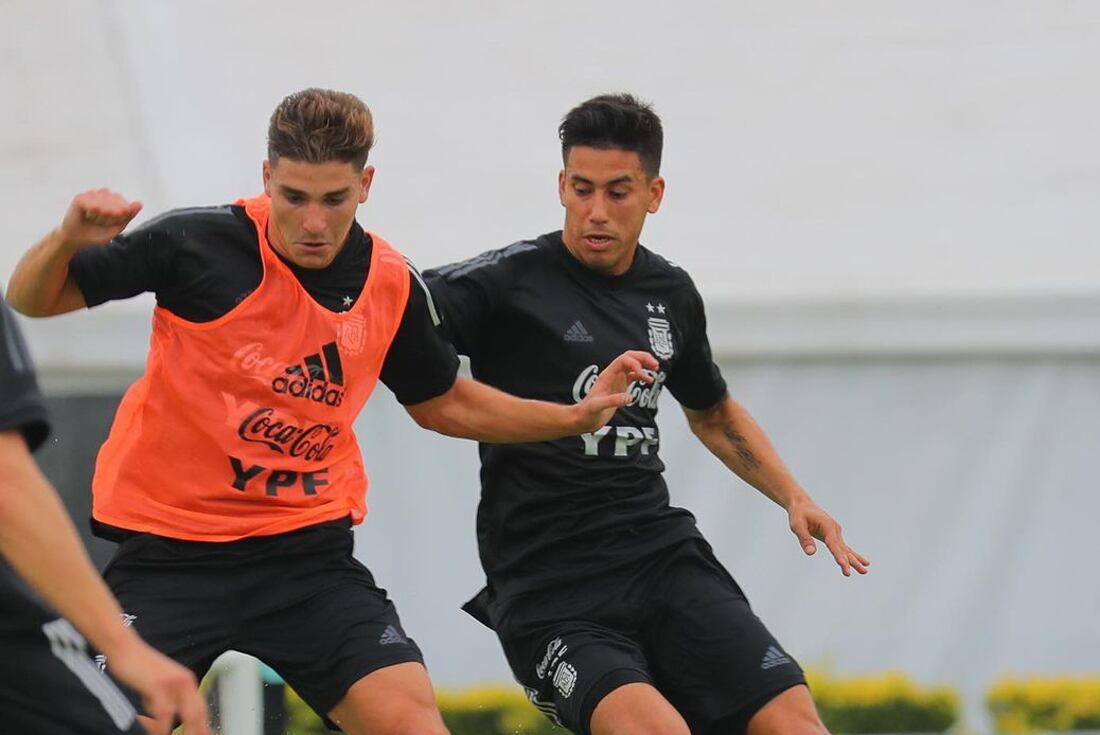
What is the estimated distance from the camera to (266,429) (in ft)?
14.8

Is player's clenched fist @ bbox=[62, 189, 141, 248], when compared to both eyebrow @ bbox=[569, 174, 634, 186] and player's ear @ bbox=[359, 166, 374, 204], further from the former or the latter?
eyebrow @ bbox=[569, 174, 634, 186]

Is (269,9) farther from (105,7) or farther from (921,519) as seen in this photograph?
(921,519)

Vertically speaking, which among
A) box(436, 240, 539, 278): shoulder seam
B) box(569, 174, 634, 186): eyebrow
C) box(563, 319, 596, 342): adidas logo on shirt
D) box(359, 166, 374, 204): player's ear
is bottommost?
box(563, 319, 596, 342): adidas logo on shirt

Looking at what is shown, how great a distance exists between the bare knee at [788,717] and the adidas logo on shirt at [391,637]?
1.04 meters

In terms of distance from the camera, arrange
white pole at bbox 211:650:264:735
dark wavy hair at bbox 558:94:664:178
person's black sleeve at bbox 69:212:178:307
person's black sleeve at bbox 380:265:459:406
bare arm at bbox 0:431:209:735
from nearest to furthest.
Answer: bare arm at bbox 0:431:209:735 → person's black sleeve at bbox 69:212:178:307 → person's black sleeve at bbox 380:265:459:406 → dark wavy hair at bbox 558:94:664:178 → white pole at bbox 211:650:264:735

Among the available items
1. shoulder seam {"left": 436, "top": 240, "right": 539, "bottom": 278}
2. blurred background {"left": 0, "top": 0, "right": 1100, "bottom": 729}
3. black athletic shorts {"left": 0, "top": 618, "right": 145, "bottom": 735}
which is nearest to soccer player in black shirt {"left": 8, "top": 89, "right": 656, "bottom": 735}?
shoulder seam {"left": 436, "top": 240, "right": 539, "bottom": 278}

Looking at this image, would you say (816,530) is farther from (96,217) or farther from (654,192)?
(96,217)

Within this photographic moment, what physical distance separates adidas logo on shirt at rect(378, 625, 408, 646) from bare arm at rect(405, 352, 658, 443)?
567mm

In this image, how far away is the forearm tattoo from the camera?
5578 millimetres

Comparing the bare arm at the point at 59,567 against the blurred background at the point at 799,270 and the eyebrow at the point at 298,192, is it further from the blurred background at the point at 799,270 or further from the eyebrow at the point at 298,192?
the blurred background at the point at 799,270

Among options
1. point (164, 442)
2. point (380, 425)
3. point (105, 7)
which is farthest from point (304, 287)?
point (105, 7)

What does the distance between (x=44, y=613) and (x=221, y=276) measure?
1.80m

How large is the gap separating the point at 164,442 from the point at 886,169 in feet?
16.0

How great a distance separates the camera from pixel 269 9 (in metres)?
8.99
